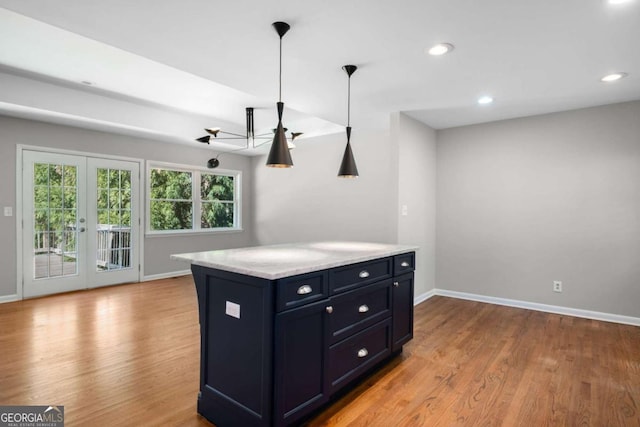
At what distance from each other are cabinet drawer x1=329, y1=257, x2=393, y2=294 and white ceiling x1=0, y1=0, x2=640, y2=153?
5.12 ft

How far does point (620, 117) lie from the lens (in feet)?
11.9

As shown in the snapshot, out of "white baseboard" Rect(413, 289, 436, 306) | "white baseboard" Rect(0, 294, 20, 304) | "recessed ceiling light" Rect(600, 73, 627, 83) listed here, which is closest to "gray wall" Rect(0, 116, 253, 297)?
"white baseboard" Rect(0, 294, 20, 304)

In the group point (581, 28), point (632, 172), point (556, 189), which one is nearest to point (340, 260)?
point (581, 28)

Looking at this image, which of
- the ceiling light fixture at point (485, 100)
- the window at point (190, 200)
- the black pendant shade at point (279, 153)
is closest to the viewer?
the black pendant shade at point (279, 153)

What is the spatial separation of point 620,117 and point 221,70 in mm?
4086

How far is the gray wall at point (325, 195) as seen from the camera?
5230mm

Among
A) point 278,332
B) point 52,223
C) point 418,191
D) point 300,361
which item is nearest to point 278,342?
point 278,332

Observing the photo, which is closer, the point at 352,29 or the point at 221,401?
the point at 221,401

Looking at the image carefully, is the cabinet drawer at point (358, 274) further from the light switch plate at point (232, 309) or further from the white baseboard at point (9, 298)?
the white baseboard at point (9, 298)

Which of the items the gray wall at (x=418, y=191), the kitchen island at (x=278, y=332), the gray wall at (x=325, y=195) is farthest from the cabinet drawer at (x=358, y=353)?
the gray wall at (x=325, y=195)

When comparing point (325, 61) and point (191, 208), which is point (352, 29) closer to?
point (325, 61)

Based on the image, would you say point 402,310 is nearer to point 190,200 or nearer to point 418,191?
point 418,191

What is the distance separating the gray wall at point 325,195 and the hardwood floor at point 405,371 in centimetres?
196

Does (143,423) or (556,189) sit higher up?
(556,189)
